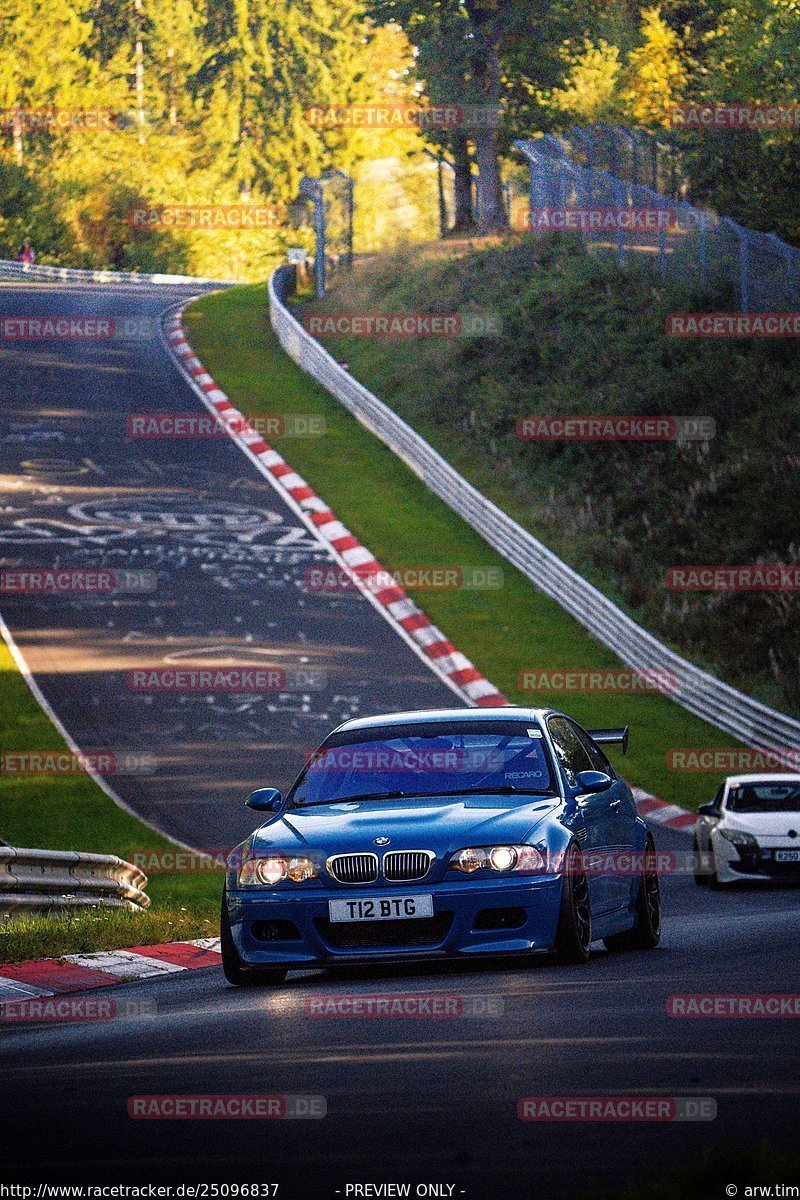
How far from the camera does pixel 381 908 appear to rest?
30.0 ft

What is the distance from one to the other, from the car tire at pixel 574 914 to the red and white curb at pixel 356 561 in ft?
40.3

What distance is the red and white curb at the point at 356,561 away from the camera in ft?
80.9

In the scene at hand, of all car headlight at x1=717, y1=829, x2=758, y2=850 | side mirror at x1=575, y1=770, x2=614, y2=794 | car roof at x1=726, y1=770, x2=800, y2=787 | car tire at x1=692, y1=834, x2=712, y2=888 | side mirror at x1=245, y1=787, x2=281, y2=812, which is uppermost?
side mirror at x1=575, y1=770, x2=614, y2=794

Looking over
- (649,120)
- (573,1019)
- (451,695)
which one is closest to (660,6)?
(649,120)

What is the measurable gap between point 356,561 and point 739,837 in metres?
13.4

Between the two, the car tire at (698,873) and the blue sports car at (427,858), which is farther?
the car tire at (698,873)

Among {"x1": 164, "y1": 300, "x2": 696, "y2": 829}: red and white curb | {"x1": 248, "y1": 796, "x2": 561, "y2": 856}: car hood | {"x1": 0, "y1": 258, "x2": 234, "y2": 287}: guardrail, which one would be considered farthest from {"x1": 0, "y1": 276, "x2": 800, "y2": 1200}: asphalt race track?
{"x1": 0, "y1": 258, "x2": 234, "y2": 287}: guardrail

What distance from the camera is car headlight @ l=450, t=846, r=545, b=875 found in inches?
360

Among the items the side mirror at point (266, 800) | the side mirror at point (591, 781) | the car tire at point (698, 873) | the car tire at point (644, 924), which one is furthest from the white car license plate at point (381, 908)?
the car tire at point (698, 873)

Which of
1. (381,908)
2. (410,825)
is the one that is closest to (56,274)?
(410,825)

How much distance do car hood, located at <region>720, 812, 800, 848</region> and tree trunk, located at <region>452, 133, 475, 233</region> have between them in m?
49.2

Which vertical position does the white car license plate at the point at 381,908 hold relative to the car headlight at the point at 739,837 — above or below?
above

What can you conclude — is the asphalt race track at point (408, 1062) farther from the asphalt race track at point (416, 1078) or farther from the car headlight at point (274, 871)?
the car headlight at point (274, 871)

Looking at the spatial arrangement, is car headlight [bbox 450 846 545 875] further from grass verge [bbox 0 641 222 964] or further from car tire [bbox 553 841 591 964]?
grass verge [bbox 0 641 222 964]
